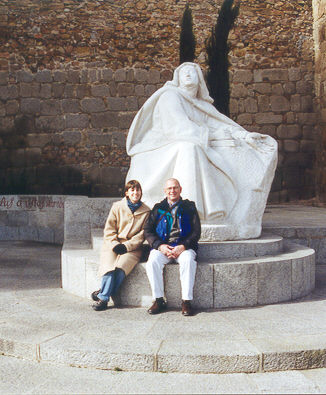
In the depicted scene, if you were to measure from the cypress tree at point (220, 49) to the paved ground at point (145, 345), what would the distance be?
29.0ft

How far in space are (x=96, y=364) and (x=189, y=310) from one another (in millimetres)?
921

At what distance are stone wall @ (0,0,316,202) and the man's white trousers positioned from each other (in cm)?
827

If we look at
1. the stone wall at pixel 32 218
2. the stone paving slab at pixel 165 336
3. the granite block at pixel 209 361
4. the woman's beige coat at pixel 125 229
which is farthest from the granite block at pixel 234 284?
the stone wall at pixel 32 218

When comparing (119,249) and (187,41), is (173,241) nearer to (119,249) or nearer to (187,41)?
(119,249)

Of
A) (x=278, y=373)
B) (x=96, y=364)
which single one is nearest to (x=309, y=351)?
(x=278, y=373)

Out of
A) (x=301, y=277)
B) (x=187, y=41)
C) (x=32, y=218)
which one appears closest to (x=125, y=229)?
(x=301, y=277)

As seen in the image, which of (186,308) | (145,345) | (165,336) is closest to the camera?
(145,345)

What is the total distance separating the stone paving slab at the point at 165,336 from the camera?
2.98 m

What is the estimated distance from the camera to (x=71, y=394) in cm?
270

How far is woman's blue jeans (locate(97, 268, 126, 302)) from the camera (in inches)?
155

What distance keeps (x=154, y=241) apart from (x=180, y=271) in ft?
0.97

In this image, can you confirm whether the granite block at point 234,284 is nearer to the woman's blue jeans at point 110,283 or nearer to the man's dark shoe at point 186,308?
the man's dark shoe at point 186,308

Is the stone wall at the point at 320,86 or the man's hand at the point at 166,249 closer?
the man's hand at the point at 166,249

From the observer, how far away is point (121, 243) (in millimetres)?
4098
